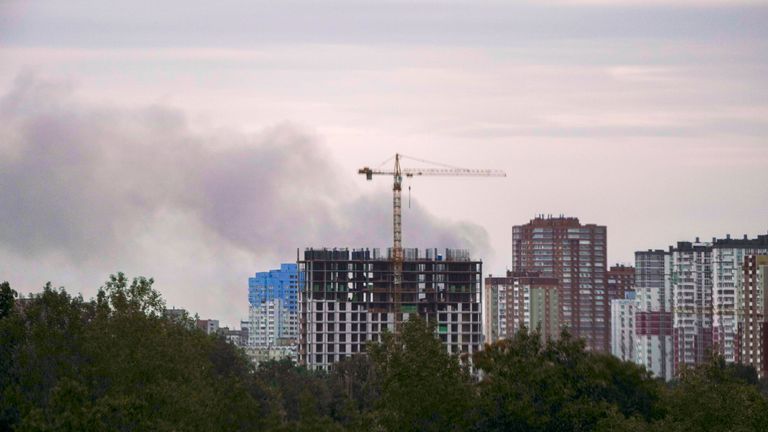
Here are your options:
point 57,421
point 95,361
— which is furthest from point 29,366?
point 57,421

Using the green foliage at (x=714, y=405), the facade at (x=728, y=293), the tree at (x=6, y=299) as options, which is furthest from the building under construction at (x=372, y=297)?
the tree at (x=6, y=299)

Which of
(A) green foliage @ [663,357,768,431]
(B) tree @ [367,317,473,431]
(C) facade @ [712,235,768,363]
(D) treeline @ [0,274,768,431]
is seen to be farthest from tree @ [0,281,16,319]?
(C) facade @ [712,235,768,363]

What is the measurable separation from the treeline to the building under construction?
98586 mm

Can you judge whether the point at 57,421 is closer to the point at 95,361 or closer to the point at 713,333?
the point at 95,361

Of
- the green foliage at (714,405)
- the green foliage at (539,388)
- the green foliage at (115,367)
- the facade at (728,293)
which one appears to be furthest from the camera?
the facade at (728,293)

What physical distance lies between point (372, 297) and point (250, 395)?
106754 mm

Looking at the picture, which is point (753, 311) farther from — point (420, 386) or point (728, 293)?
point (420, 386)

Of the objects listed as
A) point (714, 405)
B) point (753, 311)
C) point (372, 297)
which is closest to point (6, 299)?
point (714, 405)

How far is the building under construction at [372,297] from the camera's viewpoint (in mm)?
166625

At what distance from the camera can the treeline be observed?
5238cm

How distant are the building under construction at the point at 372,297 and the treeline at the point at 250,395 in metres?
98.6

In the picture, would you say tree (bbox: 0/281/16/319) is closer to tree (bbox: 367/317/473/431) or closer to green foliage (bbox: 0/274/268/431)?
green foliage (bbox: 0/274/268/431)

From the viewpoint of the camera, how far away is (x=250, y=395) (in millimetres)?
60688

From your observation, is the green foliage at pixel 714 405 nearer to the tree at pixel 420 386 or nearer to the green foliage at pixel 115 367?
the tree at pixel 420 386
